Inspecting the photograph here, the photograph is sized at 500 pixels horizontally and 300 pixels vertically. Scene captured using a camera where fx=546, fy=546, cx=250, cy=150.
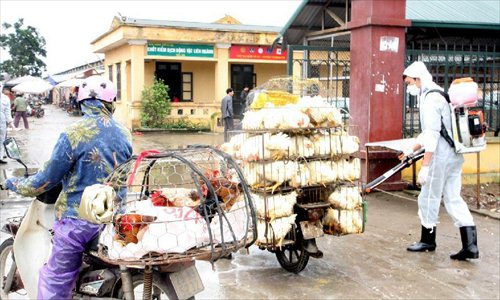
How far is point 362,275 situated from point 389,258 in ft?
2.21

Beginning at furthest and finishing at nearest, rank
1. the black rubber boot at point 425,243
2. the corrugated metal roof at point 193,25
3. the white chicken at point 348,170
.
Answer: the corrugated metal roof at point 193,25 → the black rubber boot at point 425,243 → the white chicken at point 348,170

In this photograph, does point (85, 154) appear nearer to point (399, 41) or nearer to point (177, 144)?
point (399, 41)

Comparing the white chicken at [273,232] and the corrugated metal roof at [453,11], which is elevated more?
the corrugated metal roof at [453,11]

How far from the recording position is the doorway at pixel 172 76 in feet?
79.4

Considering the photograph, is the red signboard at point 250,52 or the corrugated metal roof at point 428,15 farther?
the red signboard at point 250,52

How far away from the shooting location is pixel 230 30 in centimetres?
2298

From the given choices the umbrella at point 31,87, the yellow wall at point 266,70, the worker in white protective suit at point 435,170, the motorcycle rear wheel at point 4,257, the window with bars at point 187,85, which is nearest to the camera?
the motorcycle rear wheel at point 4,257

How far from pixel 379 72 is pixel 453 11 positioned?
7.96 ft

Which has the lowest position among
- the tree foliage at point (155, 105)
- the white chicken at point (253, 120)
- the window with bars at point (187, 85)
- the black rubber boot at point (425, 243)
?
the black rubber boot at point (425, 243)

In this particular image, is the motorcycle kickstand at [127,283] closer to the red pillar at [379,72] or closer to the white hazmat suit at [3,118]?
the red pillar at [379,72]

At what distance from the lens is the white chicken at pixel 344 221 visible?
16.8ft

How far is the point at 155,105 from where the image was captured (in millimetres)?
21703

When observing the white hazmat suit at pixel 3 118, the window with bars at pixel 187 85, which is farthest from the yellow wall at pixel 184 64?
the white hazmat suit at pixel 3 118

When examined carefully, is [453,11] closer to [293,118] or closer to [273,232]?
[293,118]
